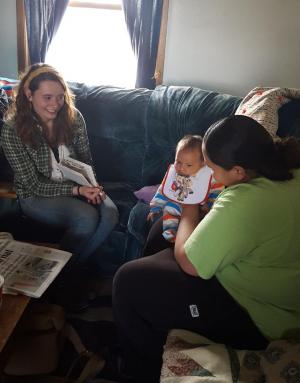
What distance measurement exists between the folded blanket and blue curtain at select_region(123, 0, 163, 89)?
1.13 m

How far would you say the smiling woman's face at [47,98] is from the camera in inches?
69.0

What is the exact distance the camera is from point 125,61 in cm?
305

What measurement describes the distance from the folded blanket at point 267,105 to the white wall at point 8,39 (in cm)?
217

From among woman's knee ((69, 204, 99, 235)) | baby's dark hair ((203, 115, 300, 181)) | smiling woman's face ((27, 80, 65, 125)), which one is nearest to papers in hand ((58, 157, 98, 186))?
woman's knee ((69, 204, 99, 235))

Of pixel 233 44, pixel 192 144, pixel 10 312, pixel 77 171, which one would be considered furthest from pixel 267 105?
pixel 10 312

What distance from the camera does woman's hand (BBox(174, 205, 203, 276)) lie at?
110 cm

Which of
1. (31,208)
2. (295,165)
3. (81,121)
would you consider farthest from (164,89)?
(295,165)

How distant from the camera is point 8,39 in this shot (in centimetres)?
307

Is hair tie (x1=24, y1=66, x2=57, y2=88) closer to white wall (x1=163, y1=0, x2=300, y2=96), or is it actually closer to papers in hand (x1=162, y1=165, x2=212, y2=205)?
papers in hand (x1=162, y1=165, x2=212, y2=205)

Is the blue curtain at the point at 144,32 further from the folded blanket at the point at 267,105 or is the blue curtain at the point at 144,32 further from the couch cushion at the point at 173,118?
the folded blanket at the point at 267,105

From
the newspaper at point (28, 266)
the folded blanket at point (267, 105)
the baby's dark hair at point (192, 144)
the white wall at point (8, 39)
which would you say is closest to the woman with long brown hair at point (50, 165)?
the newspaper at point (28, 266)

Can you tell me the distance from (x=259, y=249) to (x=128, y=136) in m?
1.43

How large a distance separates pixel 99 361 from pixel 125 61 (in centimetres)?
243

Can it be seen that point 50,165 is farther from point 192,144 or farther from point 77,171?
point 192,144
